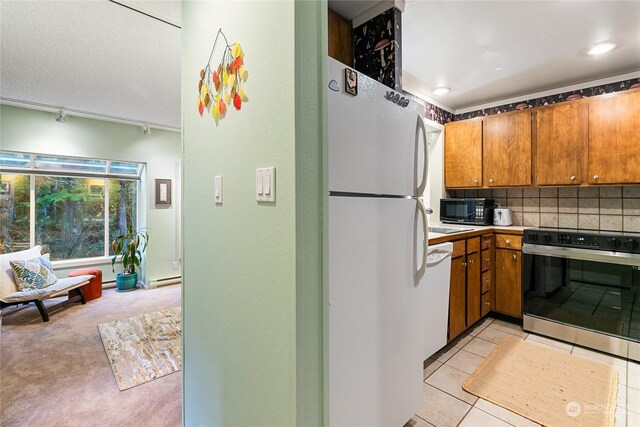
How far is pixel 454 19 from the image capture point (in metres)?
1.94

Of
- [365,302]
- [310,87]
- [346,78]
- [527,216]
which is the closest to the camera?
[310,87]

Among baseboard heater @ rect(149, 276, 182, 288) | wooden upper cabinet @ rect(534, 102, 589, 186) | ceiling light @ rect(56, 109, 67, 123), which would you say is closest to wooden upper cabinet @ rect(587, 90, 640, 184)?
wooden upper cabinet @ rect(534, 102, 589, 186)

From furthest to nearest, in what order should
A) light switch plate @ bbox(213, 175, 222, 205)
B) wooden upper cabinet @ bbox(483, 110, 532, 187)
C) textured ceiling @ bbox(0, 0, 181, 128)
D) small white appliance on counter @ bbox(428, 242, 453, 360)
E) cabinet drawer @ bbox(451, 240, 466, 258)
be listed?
wooden upper cabinet @ bbox(483, 110, 532, 187) < cabinet drawer @ bbox(451, 240, 466, 258) < small white appliance on counter @ bbox(428, 242, 453, 360) < textured ceiling @ bbox(0, 0, 181, 128) < light switch plate @ bbox(213, 175, 222, 205)

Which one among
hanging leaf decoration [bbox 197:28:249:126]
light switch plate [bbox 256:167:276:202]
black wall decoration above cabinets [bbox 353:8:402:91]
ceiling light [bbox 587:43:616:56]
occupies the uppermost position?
ceiling light [bbox 587:43:616:56]

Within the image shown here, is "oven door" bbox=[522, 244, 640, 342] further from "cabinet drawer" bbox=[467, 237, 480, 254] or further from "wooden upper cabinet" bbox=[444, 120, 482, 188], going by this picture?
"wooden upper cabinet" bbox=[444, 120, 482, 188]

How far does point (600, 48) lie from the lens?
2277mm

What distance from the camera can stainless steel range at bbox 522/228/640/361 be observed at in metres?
2.24

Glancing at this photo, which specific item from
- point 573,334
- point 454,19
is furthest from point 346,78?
point 573,334

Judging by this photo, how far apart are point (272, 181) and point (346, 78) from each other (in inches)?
20.5

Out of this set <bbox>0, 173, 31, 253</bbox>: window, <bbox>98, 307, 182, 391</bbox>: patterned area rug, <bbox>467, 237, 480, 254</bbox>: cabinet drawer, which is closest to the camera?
<bbox>98, 307, 182, 391</bbox>: patterned area rug

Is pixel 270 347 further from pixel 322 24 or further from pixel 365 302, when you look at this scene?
pixel 322 24

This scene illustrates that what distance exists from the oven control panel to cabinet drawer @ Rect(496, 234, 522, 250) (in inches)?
3.4

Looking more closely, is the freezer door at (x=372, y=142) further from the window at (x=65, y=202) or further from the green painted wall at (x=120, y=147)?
the window at (x=65, y=202)

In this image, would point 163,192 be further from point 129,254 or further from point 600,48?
point 600,48
